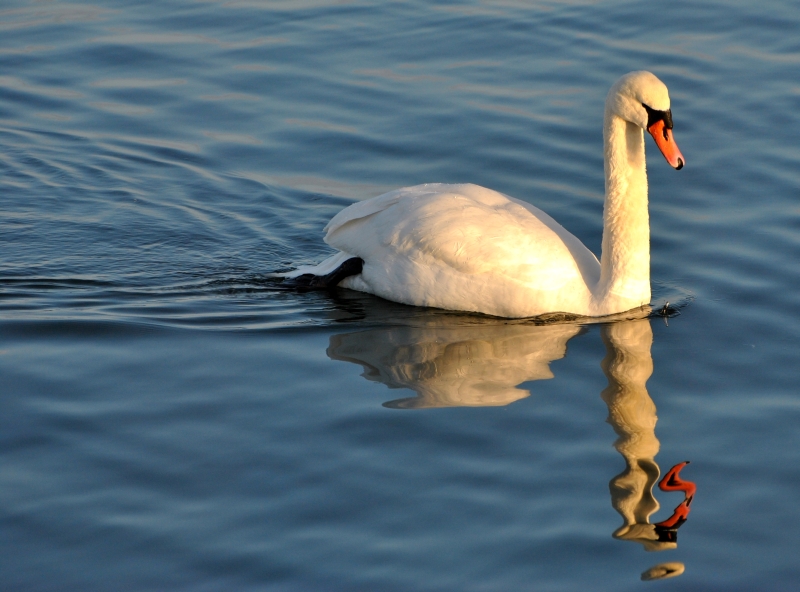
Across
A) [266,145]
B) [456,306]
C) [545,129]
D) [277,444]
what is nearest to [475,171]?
Answer: [545,129]

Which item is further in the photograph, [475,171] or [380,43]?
[380,43]

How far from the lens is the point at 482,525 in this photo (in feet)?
18.5

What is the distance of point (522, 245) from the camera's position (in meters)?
8.06

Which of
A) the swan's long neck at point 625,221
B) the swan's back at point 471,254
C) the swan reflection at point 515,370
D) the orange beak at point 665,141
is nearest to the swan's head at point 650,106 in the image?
the orange beak at point 665,141

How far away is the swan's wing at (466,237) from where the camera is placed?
8062 mm

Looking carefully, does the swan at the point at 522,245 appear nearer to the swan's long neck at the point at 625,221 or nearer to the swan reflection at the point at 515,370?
the swan's long neck at the point at 625,221

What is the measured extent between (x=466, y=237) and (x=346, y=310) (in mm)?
1040

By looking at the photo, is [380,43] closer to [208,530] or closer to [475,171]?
[475,171]

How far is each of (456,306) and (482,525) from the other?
9.31 ft

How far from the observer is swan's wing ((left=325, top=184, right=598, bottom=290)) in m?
8.06

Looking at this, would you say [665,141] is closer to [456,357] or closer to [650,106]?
[650,106]

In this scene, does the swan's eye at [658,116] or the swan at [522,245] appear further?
the swan at [522,245]

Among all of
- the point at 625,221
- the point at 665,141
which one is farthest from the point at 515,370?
the point at 665,141

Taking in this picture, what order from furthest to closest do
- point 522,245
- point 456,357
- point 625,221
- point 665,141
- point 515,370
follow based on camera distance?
point 625,221
point 522,245
point 665,141
point 456,357
point 515,370
